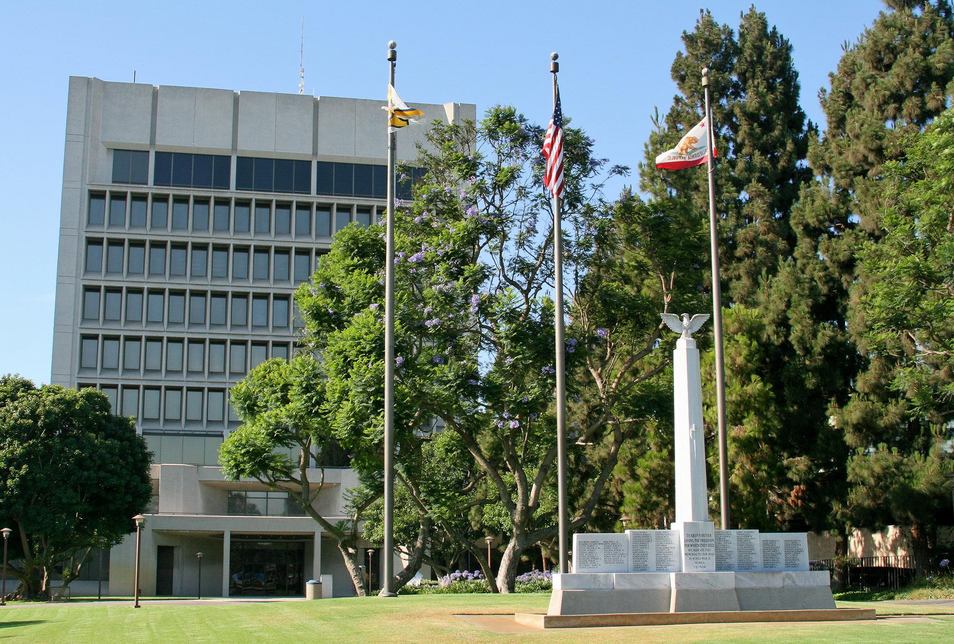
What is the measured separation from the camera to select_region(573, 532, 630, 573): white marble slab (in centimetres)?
2077

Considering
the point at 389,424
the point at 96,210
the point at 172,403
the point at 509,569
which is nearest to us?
the point at 389,424

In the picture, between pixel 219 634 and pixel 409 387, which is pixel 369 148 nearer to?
pixel 409 387

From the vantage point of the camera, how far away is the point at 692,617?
20.2 m

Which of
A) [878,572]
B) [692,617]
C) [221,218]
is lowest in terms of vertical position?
[878,572]

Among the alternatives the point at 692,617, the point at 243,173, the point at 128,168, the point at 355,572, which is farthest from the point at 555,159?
the point at 128,168

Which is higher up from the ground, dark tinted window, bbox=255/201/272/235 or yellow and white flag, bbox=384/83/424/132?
dark tinted window, bbox=255/201/272/235

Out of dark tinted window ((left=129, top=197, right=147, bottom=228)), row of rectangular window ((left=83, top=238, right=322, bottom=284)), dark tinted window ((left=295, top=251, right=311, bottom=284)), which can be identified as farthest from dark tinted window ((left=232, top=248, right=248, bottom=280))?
dark tinted window ((left=129, top=197, right=147, bottom=228))

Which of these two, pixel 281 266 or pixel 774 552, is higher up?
pixel 281 266

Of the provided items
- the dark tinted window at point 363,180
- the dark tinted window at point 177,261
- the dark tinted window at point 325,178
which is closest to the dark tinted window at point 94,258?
the dark tinted window at point 177,261

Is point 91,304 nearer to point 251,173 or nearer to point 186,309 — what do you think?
point 186,309

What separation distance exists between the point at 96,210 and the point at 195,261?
24.6 ft

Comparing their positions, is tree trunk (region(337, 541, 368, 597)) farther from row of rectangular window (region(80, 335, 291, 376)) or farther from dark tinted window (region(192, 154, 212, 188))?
dark tinted window (region(192, 154, 212, 188))

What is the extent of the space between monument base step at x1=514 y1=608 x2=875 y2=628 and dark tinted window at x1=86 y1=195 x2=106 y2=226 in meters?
59.0

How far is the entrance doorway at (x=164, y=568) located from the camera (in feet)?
205
